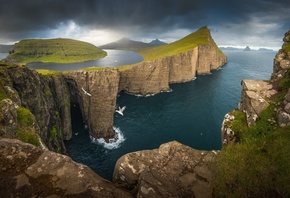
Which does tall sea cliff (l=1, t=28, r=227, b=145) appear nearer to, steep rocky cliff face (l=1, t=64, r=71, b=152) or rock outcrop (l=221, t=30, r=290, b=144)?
steep rocky cliff face (l=1, t=64, r=71, b=152)

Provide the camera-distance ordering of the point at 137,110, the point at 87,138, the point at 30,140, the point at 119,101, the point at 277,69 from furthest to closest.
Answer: the point at 119,101
the point at 137,110
the point at 87,138
the point at 277,69
the point at 30,140

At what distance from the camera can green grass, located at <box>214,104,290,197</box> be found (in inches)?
757

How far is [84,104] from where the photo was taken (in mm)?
69812

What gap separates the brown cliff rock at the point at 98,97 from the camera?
66812 millimetres

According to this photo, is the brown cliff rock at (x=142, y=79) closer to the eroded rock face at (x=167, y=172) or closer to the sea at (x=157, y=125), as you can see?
the sea at (x=157, y=125)

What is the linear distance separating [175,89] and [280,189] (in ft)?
333

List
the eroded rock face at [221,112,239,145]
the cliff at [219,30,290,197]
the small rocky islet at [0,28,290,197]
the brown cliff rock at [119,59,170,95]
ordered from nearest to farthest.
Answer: the small rocky islet at [0,28,290,197], the cliff at [219,30,290,197], the eroded rock face at [221,112,239,145], the brown cliff rock at [119,59,170,95]

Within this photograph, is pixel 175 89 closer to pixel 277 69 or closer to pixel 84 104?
pixel 84 104

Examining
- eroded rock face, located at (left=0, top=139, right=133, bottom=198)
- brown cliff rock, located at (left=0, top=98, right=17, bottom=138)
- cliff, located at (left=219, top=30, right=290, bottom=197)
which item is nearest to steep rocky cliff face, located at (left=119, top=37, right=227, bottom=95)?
cliff, located at (left=219, top=30, right=290, bottom=197)

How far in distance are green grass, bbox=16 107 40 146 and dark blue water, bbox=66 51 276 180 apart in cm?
2543

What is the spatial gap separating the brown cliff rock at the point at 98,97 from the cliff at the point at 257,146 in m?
46.2

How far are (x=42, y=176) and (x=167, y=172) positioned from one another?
471 inches

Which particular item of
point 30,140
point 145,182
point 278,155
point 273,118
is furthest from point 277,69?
point 30,140

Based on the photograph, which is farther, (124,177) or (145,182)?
(124,177)
